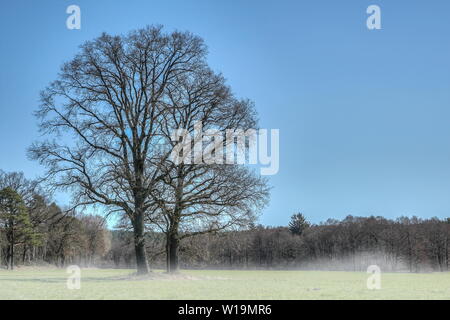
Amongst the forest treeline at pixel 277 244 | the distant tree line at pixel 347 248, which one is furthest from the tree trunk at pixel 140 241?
the distant tree line at pixel 347 248

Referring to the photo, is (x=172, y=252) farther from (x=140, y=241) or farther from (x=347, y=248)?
(x=347, y=248)

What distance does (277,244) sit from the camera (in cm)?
10162

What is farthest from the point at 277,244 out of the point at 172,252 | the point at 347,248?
the point at 172,252

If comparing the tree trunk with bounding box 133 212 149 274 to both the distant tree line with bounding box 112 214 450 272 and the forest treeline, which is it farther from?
the distant tree line with bounding box 112 214 450 272

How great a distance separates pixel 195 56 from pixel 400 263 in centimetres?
6655

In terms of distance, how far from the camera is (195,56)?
30734mm

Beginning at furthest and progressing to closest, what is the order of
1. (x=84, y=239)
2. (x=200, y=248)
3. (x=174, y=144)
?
(x=84, y=239) < (x=200, y=248) < (x=174, y=144)

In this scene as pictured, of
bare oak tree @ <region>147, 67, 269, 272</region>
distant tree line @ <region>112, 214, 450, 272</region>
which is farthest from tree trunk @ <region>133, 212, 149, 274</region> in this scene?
distant tree line @ <region>112, 214, 450, 272</region>

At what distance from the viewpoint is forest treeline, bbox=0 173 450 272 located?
6869 cm

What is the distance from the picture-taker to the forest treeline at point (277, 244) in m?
68.7

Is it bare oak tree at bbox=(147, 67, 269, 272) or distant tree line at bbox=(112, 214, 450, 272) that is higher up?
bare oak tree at bbox=(147, 67, 269, 272)

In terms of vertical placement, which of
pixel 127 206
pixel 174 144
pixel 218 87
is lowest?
pixel 127 206
